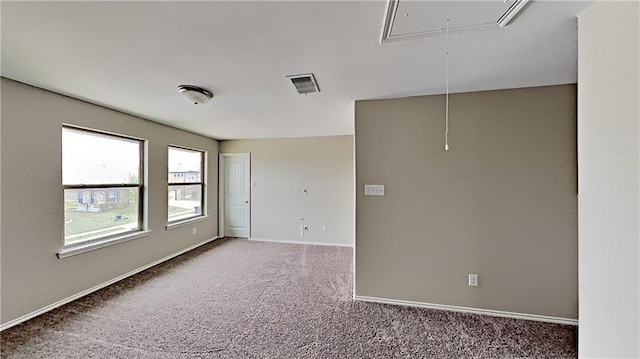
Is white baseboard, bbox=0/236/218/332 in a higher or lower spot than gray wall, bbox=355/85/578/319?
lower

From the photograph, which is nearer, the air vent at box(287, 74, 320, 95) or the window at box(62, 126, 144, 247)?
the air vent at box(287, 74, 320, 95)

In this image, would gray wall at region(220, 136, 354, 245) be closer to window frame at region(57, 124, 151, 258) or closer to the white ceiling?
window frame at region(57, 124, 151, 258)

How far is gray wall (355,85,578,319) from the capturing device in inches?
91.6

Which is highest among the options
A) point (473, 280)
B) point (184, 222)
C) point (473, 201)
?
point (473, 201)

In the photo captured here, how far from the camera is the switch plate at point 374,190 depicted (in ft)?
8.87

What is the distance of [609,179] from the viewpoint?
118 cm

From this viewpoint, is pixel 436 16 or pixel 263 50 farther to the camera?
pixel 263 50

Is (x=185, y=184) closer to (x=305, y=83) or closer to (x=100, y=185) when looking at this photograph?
(x=100, y=185)

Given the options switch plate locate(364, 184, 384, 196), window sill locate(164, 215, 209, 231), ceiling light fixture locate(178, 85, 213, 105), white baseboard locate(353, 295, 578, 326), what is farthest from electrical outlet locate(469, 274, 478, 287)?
window sill locate(164, 215, 209, 231)

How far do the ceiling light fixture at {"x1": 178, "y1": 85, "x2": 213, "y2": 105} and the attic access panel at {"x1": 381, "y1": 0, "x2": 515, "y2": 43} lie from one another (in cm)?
177

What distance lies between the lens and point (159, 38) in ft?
5.06

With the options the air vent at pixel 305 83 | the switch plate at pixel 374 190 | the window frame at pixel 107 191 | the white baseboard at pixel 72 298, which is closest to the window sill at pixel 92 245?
the window frame at pixel 107 191

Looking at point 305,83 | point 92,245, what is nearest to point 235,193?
point 92,245

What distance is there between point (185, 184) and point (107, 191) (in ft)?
4.99
